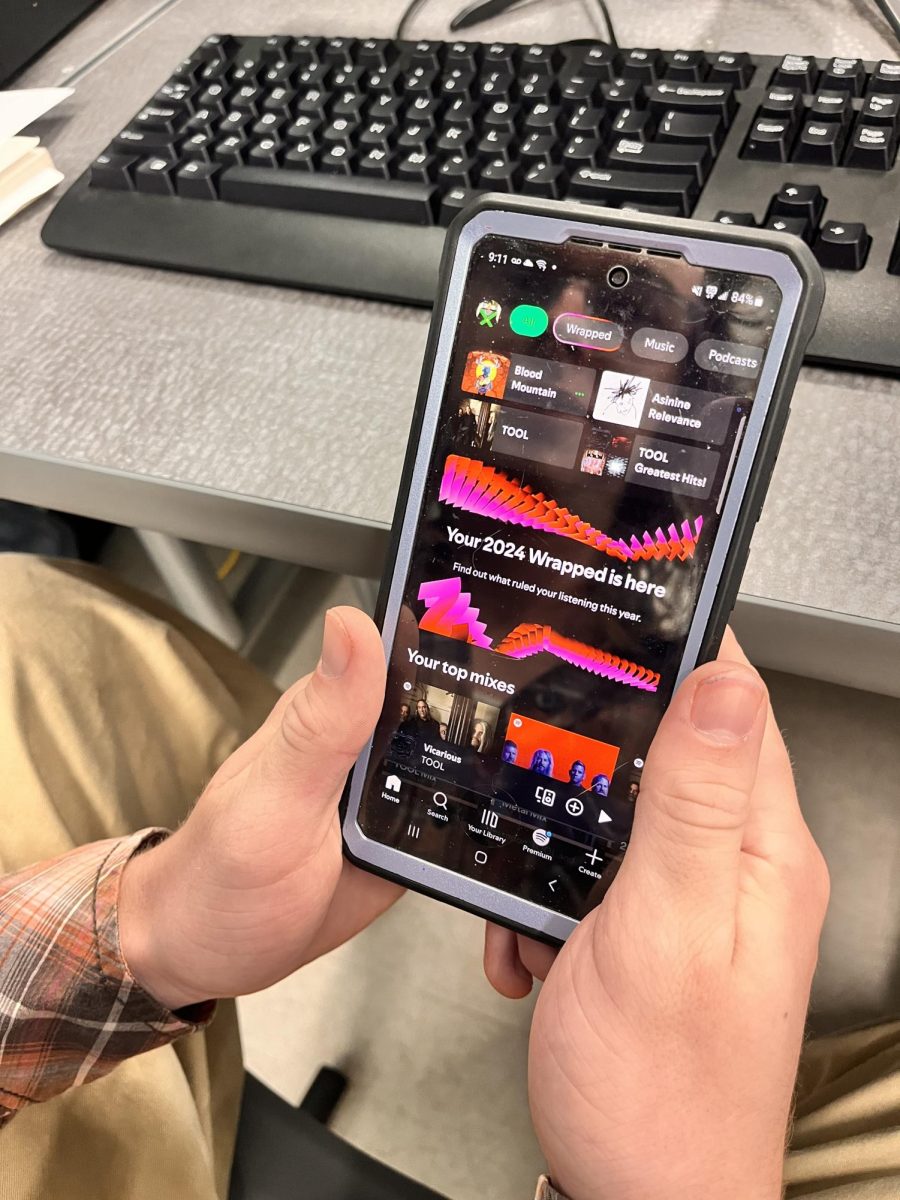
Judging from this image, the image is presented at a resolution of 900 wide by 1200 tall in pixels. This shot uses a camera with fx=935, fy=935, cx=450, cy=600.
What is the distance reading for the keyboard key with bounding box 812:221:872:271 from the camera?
1.20 feet

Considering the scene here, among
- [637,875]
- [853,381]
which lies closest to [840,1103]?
[637,875]

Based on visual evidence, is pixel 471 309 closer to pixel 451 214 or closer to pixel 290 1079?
pixel 451 214

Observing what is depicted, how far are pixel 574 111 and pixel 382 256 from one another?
0.38 feet

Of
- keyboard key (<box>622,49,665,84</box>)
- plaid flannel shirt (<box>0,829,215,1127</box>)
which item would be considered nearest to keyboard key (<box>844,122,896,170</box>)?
keyboard key (<box>622,49,665,84</box>)

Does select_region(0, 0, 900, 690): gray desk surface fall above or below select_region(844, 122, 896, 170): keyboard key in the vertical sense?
below

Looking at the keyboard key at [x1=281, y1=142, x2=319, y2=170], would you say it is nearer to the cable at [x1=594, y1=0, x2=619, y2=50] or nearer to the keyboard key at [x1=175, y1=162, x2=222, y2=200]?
the keyboard key at [x1=175, y1=162, x2=222, y2=200]

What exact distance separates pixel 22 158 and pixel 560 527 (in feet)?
1.29

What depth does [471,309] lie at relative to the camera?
331 mm

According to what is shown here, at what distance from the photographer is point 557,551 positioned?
329 mm

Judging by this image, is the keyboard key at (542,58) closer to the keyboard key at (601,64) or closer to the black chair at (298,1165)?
the keyboard key at (601,64)

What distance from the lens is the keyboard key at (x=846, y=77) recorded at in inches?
16.3

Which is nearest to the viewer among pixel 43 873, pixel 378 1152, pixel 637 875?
pixel 637 875

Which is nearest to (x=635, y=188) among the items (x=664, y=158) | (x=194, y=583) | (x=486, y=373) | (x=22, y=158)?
(x=664, y=158)

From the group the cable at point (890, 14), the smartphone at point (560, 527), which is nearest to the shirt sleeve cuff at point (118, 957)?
the smartphone at point (560, 527)
